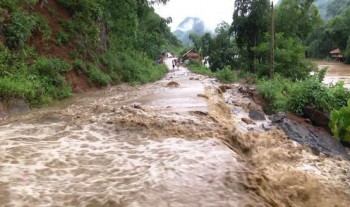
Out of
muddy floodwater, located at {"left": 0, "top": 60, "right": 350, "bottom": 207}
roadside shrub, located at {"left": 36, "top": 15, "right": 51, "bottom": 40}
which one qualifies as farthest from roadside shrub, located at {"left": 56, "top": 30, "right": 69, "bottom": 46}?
muddy floodwater, located at {"left": 0, "top": 60, "right": 350, "bottom": 207}

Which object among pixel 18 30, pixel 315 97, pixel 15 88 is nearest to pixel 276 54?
pixel 315 97

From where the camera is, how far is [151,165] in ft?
16.7

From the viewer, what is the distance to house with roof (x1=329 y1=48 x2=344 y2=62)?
5453 cm

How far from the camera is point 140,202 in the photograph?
393 centimetres

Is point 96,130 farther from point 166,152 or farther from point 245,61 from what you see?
point 245,61

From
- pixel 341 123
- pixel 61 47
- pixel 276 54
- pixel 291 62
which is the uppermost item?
pixel 61 47

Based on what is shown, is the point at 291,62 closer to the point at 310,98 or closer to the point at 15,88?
the point at 310,98

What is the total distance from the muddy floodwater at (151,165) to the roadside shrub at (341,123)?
1.83 meters

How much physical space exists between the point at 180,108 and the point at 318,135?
3.75 metres

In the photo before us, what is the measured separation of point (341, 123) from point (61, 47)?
37.4 ft

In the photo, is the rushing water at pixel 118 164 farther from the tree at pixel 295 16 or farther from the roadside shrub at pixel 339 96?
the tree at pixel 295 16

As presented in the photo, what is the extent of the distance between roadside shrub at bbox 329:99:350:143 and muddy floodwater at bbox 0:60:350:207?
72.0 inches

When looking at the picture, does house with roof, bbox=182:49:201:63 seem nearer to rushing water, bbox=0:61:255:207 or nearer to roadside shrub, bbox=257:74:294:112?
roadside shrub, bbox=257:74:294:112

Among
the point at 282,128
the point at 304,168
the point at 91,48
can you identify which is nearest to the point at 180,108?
the point at 282,128
